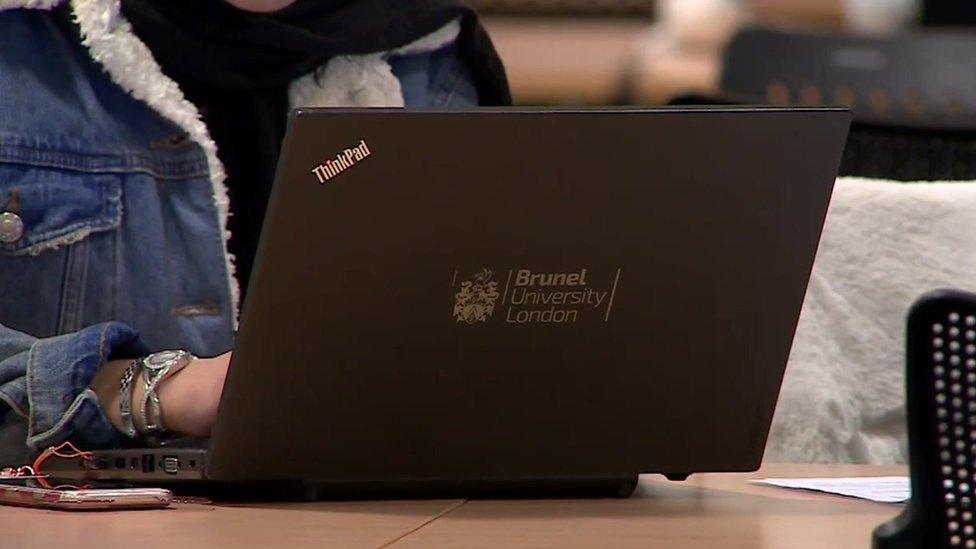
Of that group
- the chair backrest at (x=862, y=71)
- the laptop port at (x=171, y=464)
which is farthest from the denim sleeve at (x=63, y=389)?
the chair backrest at (x=862, y=71)

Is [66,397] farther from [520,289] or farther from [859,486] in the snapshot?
[859,486]

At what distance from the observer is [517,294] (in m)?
0.89

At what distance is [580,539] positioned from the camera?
32.7 inches

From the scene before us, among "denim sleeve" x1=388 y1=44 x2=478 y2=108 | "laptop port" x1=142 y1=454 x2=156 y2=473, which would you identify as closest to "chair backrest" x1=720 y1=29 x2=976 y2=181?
"denim sleeve" x1=388 y1=44 x2=478 y2=108

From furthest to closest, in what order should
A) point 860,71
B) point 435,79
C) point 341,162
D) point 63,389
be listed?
point 860,71 < point 435,79 < point 63,389 < point 341,162

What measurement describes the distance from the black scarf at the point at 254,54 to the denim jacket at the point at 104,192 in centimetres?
5

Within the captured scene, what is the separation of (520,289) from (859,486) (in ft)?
1.01

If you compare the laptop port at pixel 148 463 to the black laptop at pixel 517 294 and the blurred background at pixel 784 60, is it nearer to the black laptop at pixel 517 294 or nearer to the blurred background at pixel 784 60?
the black laptop at pixel 517 294

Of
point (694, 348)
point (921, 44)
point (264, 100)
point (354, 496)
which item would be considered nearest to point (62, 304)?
point (264, 100)

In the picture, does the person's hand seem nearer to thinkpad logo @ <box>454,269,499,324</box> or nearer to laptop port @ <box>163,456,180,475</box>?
laptop port @ <box>163,456,180,475</box>

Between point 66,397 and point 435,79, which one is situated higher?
point 435,79

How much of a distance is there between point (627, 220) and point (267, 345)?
0.67 ft

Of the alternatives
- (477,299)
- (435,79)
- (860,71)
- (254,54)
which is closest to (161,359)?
(477,299)

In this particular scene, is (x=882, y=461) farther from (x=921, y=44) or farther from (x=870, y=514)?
(x=921, y=44)
